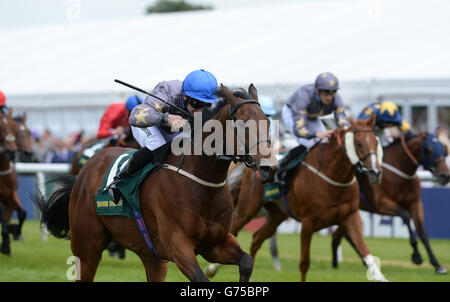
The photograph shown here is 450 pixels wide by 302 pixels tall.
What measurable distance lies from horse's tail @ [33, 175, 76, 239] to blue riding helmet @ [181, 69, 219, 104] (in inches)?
74.4

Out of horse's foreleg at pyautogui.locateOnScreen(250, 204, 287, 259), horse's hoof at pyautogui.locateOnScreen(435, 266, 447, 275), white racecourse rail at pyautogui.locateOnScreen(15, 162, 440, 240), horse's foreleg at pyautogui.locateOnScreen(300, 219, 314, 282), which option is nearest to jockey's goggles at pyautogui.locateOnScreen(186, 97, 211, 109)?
horse's foreleg at pyautogui.locateOnScreen(300, 219, 314, 282)

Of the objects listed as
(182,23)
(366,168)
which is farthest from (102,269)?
(182,23)

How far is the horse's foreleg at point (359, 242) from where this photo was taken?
6.79 m

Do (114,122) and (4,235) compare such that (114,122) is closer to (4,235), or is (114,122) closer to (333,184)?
(4,235)

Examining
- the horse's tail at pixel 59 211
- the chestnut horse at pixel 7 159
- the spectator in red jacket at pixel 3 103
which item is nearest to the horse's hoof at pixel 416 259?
the horse's tail at pixel 59 211

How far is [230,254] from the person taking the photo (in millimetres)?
5074

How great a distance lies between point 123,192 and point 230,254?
1015mm

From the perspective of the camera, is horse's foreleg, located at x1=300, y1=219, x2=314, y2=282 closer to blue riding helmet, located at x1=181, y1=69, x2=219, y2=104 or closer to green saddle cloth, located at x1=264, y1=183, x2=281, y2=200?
green saddle cloth, located at x1=264, y1=183, x2=281, y2=200

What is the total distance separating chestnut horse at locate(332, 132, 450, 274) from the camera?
9773mm

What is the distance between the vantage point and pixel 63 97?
18.4 meters

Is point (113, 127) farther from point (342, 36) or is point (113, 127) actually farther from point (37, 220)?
point (342, 36)

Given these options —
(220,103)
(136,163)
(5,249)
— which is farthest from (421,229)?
(5,249)

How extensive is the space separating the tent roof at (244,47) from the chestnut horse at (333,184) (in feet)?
20.8
